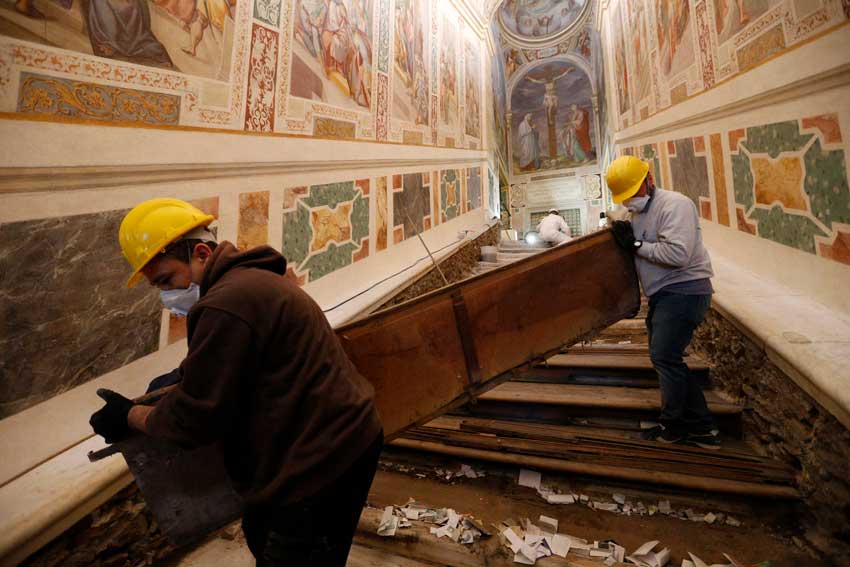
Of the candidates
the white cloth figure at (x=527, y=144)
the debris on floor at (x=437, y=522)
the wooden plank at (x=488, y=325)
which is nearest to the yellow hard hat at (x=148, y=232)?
the wooden plank at (x=488, y=325)

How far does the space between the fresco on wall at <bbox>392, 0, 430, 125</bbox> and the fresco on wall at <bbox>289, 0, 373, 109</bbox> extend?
74cm

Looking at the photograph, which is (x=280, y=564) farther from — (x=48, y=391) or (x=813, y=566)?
(x=813, y=566)

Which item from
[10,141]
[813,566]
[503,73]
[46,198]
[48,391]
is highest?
[503,73]

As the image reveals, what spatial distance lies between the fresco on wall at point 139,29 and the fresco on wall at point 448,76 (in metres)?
4.70

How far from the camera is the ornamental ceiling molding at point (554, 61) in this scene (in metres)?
14.9

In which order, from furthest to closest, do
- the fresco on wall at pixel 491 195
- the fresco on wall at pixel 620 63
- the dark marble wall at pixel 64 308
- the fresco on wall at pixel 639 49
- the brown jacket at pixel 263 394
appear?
1. the fresco on wall at pixel 491 195
2. the fresco on wall at pixel 620 63
3. the fresco on wall at pixel 639 49
4. the dark marble wall at pixel 64 308
5. the brown jacket at pixel 263 394

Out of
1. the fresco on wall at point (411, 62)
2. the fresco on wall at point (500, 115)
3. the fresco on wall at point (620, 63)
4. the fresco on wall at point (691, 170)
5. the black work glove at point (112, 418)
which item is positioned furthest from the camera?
the fresco on wall at point (500, 115)

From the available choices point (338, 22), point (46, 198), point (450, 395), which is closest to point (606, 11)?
point (338, 22)

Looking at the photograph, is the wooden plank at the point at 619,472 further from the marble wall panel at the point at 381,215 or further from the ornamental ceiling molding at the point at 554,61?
the ornamental ceiling molding at the point at 554,61

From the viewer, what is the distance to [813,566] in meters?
1.66

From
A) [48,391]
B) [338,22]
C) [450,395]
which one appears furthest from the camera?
[338,22]

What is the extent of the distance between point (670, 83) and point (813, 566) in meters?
4.96

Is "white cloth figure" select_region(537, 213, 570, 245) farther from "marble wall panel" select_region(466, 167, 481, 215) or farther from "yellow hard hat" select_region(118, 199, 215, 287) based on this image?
"yellow hard hat" select_region(118, 199, 215, 287)

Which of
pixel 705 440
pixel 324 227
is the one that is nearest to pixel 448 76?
pixel 324 227
